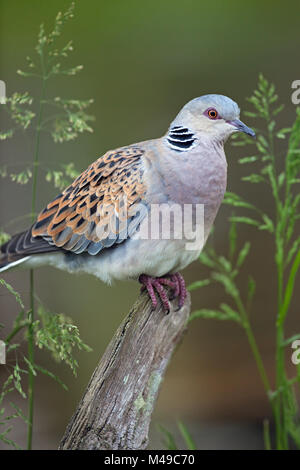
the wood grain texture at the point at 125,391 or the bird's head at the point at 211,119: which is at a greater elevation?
the bird's head at the point at 211,119

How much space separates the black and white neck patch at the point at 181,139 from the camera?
272 centimetres

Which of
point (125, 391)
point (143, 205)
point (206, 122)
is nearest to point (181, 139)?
point (206, 122)

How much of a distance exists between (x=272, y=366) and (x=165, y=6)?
3334 mm

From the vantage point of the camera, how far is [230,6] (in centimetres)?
659

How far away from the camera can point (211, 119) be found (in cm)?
268

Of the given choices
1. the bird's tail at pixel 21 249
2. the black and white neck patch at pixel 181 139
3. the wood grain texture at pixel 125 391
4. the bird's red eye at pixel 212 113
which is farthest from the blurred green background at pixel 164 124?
the bird's red eye at pixel 212 113

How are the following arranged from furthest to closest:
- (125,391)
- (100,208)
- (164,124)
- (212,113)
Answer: (164,124)
(100,208)
(212,113)
(125,391)

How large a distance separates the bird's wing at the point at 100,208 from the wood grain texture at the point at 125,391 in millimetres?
374

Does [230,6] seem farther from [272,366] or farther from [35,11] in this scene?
[272,366]

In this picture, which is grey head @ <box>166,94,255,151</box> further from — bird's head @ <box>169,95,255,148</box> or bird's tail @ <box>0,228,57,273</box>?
bird's tail @ <box>0,228,57,273</box>

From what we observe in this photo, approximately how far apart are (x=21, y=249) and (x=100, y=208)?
36 cm

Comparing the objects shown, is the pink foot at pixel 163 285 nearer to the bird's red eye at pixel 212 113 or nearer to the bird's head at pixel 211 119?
the bird's head at pixel 211 119

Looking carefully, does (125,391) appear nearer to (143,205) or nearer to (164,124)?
(143,205)

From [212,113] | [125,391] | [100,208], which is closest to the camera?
[125,391]
